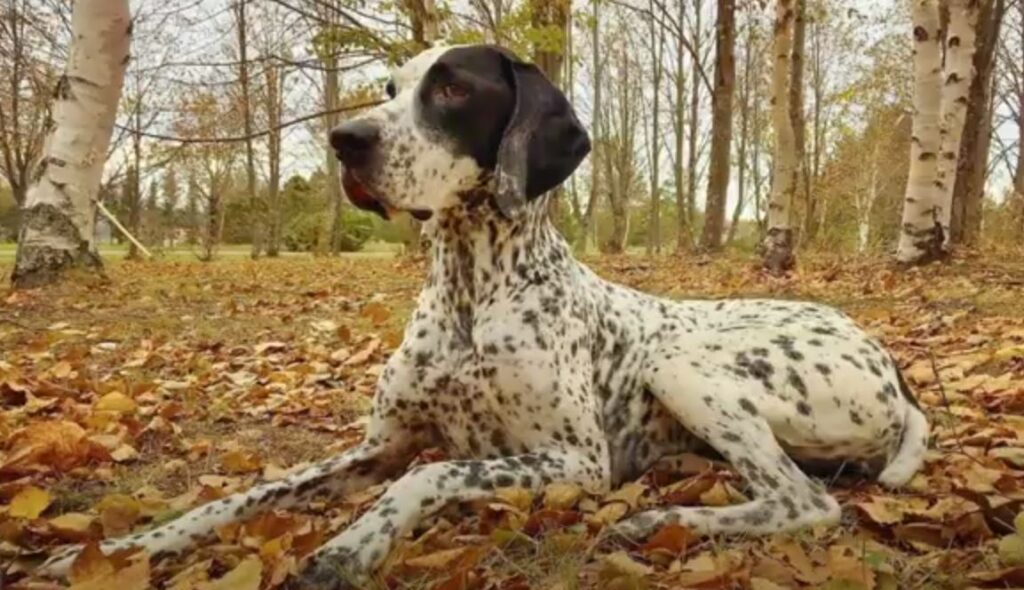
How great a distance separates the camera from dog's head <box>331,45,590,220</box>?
8.97ft

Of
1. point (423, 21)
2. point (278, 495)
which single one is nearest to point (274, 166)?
point (423, 21)

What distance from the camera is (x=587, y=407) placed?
293cm

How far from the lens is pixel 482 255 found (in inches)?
118

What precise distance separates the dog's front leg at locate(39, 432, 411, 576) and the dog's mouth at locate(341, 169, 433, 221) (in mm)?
739

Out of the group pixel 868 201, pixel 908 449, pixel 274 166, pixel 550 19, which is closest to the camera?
pixel 908 449

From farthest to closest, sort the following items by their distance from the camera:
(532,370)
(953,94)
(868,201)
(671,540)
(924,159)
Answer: (868,201)
(953,94)
(924,159)
(532,370)
(671,540)

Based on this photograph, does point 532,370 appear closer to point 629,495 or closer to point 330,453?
point 629,495

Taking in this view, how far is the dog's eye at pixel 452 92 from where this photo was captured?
290cm

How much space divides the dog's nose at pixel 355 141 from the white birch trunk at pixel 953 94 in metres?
9.32

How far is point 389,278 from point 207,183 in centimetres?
2346

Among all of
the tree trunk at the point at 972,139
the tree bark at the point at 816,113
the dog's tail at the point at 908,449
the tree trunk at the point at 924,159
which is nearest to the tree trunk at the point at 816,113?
the tree bark at the point at 816,113

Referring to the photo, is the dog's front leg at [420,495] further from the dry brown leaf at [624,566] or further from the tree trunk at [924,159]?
the tree trunk at [924,159]

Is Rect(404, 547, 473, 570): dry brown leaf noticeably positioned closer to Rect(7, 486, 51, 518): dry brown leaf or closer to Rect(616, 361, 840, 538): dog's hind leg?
Rect(616, 361, 840, 538): dog's hind leg

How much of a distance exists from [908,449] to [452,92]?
1890 mm
